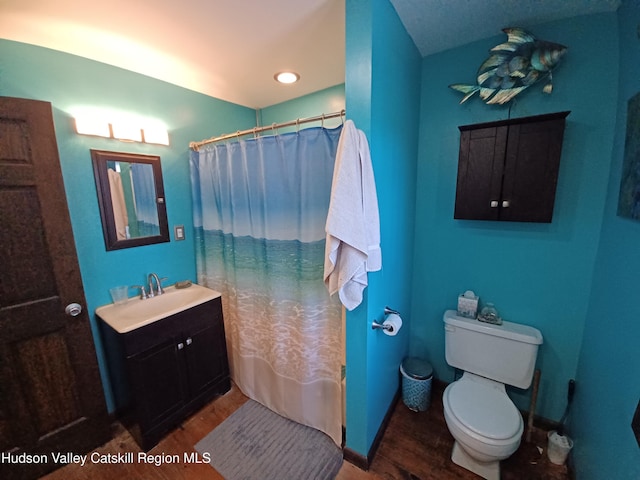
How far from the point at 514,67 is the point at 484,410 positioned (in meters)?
1.97

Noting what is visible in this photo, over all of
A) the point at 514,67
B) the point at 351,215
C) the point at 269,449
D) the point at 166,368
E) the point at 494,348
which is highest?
the point at 514,67

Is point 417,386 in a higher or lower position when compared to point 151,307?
lower

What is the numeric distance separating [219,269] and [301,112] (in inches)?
63.3

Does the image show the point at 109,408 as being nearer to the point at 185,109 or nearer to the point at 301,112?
the point at 185,109

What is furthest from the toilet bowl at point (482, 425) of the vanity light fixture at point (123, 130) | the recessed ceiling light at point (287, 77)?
the vanity light fixture at point (123, 130)

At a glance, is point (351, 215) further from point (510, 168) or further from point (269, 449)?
point (269, 449)

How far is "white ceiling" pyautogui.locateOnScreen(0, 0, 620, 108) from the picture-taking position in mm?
1177

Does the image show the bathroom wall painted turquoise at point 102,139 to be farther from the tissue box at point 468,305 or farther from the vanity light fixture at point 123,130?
the tissue box at point 468,305

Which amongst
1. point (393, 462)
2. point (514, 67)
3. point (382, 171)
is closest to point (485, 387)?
point (393, 462)

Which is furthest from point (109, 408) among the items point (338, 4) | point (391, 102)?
point (338, 4)

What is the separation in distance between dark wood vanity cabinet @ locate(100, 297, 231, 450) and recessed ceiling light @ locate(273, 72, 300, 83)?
1.78 meters

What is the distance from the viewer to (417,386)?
5.73 ft

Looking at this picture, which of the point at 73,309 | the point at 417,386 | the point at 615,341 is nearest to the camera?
the point at 615,341

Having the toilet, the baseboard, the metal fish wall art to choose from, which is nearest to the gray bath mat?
the baseboard
